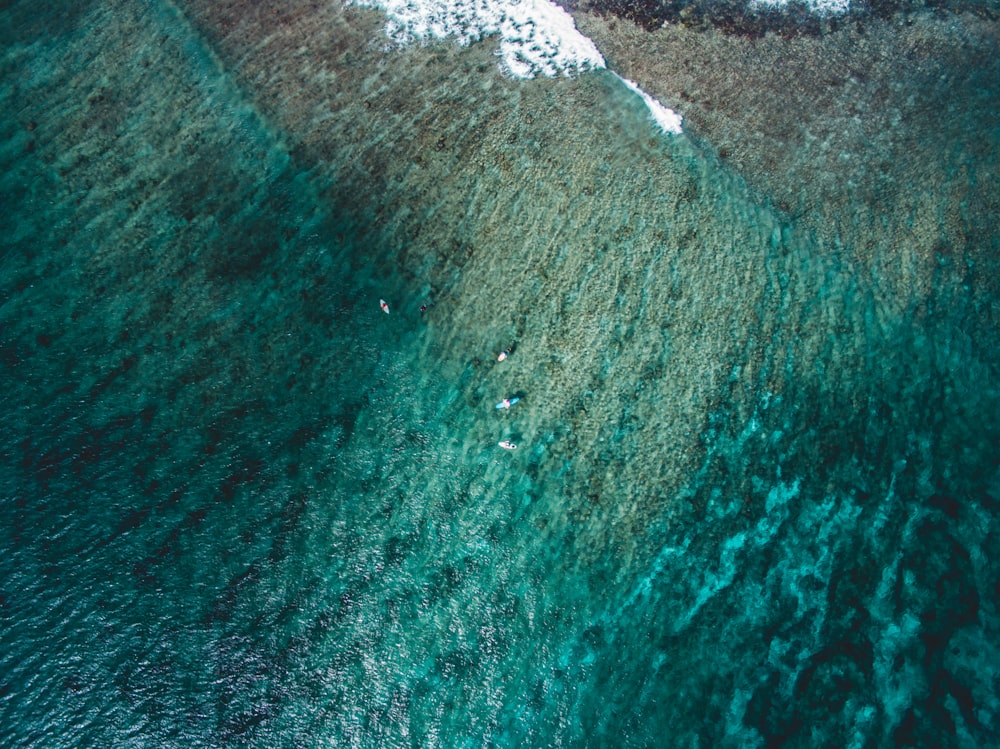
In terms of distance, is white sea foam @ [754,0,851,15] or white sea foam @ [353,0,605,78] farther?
white sea foam @ [754,0,851,15]

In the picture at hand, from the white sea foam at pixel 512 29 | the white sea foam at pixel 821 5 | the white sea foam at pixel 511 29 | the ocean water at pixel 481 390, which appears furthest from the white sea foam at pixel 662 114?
the white sea foam at pixel 821 5

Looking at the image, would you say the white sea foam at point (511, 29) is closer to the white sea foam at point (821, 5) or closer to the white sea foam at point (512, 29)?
the white sea foam at point (512, 29)

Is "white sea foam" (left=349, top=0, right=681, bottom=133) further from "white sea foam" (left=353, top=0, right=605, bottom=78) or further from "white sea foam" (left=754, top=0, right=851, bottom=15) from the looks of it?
"white sea foam" (left=754, top=0, right=851, bottom=15)

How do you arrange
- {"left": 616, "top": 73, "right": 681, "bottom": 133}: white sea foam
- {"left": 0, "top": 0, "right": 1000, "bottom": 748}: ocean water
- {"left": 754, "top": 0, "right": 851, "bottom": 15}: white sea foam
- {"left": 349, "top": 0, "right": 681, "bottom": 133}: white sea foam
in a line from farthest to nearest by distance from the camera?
{"left": 754, "top": 0, "right": 851, "bottom": 15}: white sea foam < {"left": 349, "top": 0, "right": 681, "bottom": 133}: white sea foam < {"left": 616, "top": 73, "right": 681, "bottom": 133}: white sea foam < {"left": 0, "top": 0, "right": 1000, "bottom": 748}: ocean water

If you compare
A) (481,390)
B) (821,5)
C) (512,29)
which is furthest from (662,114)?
(481,390)

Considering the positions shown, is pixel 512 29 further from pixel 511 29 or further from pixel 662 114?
pixel 662 114

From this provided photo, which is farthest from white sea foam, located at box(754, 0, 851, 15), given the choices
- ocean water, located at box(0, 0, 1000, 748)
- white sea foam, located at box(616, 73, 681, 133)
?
white sea foam, located at box(616, 73, 681, 133)
